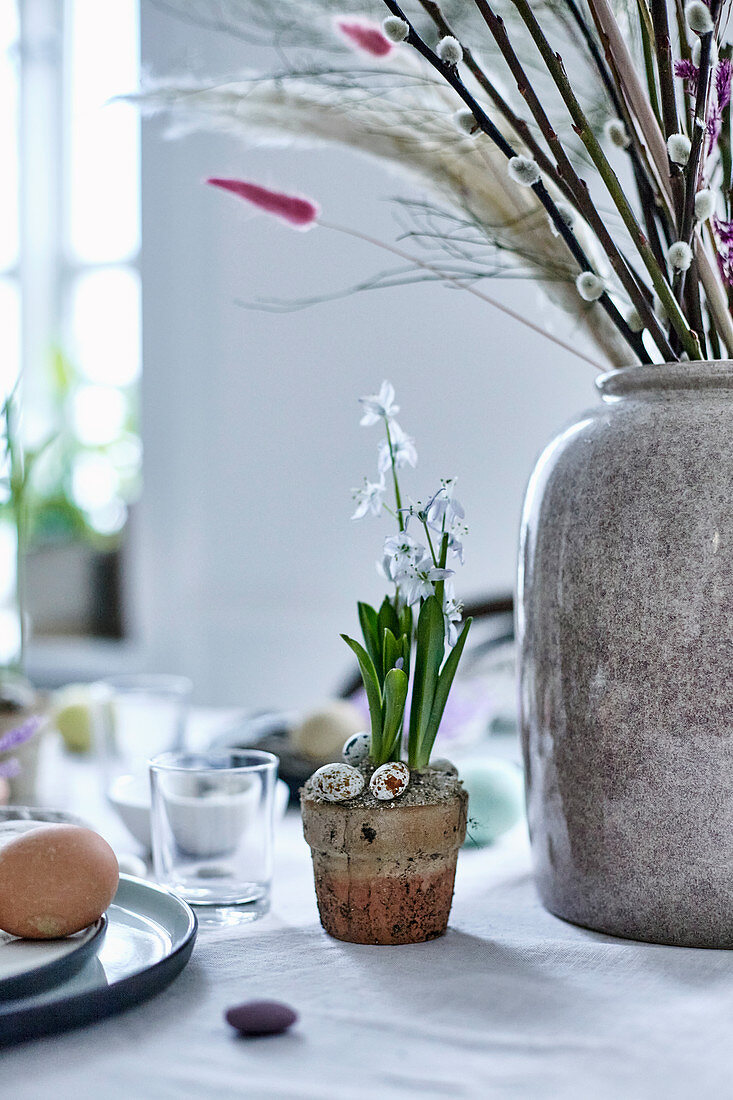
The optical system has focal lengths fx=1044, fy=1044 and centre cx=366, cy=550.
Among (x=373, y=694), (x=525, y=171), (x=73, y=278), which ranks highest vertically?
(x=73, y=278)

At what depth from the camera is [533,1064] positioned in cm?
33

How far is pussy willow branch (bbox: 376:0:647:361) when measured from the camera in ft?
1.40

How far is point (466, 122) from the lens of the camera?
454 millimetres

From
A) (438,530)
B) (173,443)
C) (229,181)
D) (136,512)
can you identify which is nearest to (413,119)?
(229,181)

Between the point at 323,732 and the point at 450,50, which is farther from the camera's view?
the point at 323,732

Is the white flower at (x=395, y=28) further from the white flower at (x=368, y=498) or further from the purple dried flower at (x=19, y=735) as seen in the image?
the purple dried flower at (x=19, y=735)

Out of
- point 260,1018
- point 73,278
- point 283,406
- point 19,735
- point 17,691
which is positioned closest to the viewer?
point 260,1018

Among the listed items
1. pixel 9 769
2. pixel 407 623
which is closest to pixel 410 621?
pixel 407 623

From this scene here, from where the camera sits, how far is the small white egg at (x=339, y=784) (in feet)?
1.46

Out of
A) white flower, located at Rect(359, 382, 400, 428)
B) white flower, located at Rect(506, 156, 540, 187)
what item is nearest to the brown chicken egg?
white flower, located at Rect(359, 382, 400, 428)

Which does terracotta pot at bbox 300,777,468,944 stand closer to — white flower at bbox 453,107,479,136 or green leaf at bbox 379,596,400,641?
green leaf at bbox 379,596,400,641

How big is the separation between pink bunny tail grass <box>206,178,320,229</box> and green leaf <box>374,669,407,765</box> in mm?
223

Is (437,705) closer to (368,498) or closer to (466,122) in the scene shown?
(368,498)

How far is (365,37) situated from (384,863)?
0.38m
